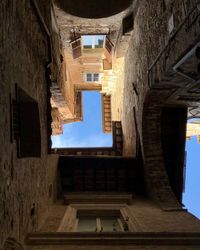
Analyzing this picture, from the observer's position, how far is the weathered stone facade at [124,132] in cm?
Result: 489

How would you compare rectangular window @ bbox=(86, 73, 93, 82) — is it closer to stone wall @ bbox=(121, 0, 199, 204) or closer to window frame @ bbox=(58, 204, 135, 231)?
stone wall @ bbox=(121, 0, 199, 204)

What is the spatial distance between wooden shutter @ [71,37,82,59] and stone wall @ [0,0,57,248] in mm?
4818

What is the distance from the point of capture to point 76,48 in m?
13.6

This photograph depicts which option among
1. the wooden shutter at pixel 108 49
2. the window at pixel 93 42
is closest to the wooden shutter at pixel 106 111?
the window at pixel 93 42

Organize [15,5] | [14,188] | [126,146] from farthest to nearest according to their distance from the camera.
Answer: [126,146] → [15,5] → [14,188]

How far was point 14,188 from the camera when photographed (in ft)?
15.8

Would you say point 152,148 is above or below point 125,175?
above

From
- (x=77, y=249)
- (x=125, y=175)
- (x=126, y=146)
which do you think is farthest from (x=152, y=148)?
(x=77, y=249)

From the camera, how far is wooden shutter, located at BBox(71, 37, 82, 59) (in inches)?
511

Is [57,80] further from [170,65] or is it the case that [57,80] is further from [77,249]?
[77,249]

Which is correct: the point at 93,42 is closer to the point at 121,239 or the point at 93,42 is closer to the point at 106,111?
the point at 106,111

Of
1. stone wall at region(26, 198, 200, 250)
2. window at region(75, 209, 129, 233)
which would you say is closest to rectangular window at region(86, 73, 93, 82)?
window at region(75, 209, 129, 233)

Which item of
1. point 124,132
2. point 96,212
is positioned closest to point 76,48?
point 124,132

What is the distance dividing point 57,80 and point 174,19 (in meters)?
5.43
